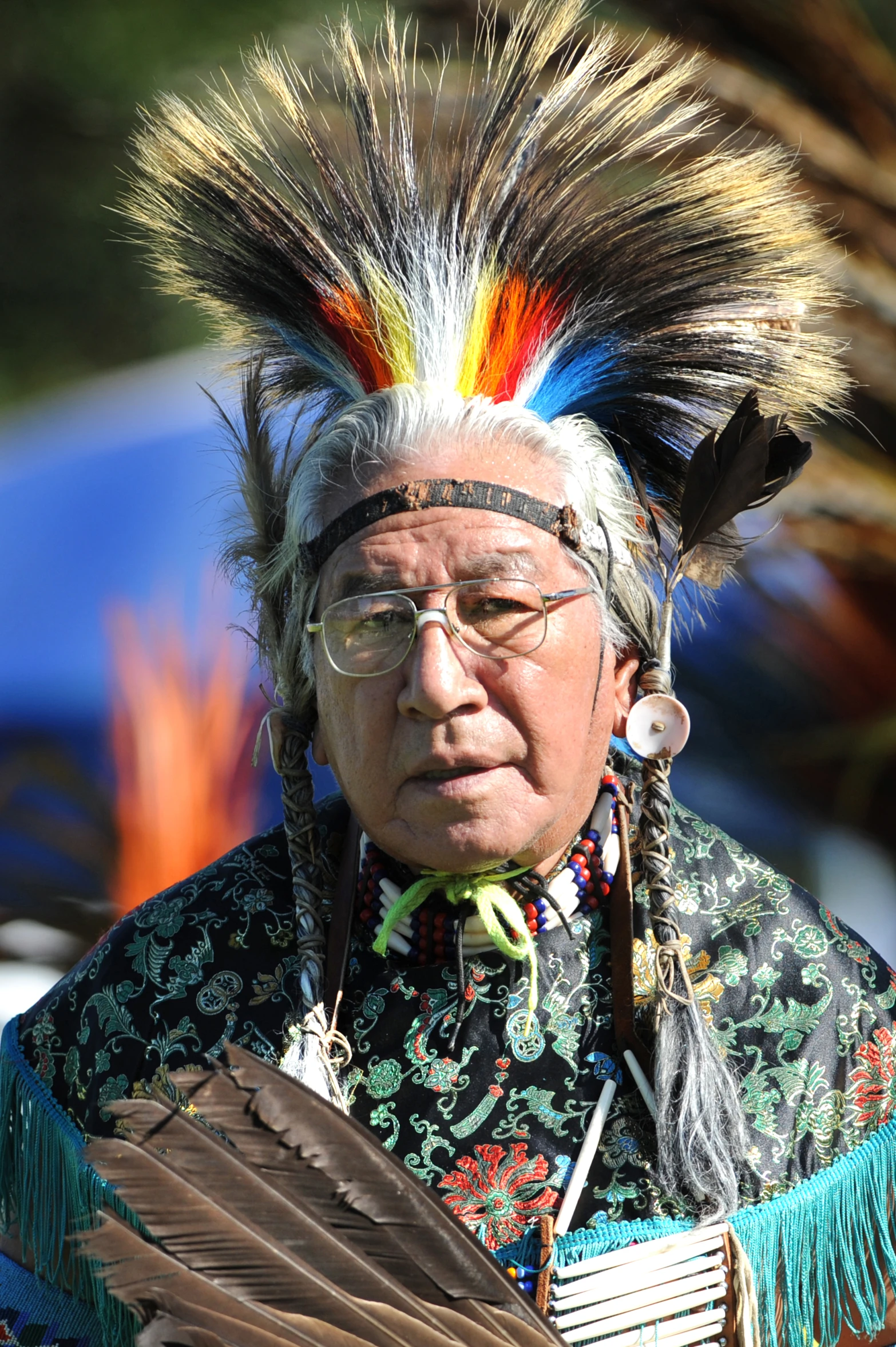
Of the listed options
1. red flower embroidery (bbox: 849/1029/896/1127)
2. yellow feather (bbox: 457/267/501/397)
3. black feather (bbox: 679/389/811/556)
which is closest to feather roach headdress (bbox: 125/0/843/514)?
yellow feather (bbox: 457/267/501/397)

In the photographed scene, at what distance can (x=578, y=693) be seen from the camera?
1.86 m

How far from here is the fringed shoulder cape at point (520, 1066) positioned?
5.80 ft

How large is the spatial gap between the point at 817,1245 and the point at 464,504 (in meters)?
1.16

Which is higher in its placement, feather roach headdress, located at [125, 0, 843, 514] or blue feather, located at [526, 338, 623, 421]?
feather roach headdress, located at [125, 0, 843, 514]

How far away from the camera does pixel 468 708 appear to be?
1.77 metres

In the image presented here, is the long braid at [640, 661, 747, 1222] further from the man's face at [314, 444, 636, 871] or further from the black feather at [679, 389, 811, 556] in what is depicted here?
the black feather at [679, 389, 811, 556]

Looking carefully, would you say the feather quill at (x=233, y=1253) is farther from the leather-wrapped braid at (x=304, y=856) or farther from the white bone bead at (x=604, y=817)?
the white bone bead at (x=604, y=817)

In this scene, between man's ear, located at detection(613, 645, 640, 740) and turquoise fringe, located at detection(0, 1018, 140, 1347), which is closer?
turquoise fringe, located at detection(0, 1018, 140, 1347)

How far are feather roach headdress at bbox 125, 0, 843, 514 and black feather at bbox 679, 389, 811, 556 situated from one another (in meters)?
0.18

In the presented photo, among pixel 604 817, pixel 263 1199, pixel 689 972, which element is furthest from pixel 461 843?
pixel 263 1199

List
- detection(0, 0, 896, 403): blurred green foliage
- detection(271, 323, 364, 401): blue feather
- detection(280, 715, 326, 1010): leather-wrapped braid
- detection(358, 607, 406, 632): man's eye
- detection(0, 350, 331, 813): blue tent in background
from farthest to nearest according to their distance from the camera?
detection(0, 350, 331, 813): blue tent in background, detection(0, 0, 896, 403): blurred green foliage, detection(271, 323, 364, 401): blue feather, detection(280, 715, 326, 1010): leather-wrapped braid, detection(358, 607, 406, 632): man's eye

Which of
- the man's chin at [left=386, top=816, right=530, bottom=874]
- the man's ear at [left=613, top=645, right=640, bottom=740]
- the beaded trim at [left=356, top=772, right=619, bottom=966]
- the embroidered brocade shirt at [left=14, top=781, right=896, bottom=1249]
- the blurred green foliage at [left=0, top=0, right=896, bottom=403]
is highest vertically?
the blurred green foliage at [left=0, top=0, right=896, bottom=403]

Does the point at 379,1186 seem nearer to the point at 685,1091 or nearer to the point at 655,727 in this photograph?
the point at 685,1091

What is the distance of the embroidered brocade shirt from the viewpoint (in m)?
1.79
